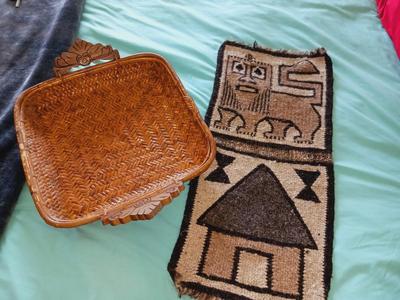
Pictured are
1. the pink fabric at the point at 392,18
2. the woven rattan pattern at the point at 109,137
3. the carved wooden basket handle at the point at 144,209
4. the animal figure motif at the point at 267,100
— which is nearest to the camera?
the carved wooden basket handle at the point at 144,209

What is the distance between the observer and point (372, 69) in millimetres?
1035

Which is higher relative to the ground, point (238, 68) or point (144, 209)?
point (238, 68)

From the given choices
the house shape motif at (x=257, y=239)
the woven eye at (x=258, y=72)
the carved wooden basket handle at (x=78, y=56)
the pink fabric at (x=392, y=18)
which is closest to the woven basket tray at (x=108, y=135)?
the carved wooden basket handle at (x=78, y=56)

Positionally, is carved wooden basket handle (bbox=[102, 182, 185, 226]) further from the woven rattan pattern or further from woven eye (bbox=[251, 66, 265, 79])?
woven eye (bbox=[251, 66, 265, 79])

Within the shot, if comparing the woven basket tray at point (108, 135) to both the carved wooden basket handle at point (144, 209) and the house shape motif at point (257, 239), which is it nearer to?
the carved wooden basket handle at point (144, 209)

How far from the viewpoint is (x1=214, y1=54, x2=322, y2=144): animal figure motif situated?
3.10 ft

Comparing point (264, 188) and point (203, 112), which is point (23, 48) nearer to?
point (203, 112)

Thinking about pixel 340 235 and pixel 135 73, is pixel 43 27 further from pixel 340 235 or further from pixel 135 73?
pixel 340 235

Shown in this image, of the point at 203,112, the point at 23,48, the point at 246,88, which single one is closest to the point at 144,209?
the point at 203,112

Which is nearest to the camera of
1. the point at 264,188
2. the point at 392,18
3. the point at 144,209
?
the point at 144,209

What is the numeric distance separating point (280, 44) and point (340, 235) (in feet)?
1.84

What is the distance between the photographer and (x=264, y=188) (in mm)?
845

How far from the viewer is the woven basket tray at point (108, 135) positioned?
779 mm

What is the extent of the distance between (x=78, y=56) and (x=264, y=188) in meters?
0.50
